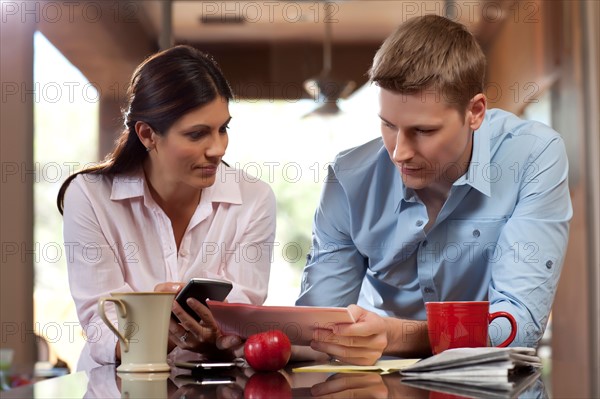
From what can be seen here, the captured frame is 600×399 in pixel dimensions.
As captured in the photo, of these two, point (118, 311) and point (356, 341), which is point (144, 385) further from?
point (356, 341)

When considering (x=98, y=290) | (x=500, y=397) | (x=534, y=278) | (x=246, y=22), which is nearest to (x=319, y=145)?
(x=246, y=22)

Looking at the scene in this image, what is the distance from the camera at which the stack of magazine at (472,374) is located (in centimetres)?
110

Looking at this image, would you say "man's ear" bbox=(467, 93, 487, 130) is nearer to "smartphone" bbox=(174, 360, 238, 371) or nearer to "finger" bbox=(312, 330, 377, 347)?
"finger" bbox=(312, 330, 377, 347)

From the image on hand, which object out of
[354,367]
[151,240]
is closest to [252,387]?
[354,367]

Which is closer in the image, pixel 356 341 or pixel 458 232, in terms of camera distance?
pixel 356 341

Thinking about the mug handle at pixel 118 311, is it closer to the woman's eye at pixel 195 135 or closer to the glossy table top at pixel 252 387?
the glossy table top at pixel 252 387

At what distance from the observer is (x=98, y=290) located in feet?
6.70

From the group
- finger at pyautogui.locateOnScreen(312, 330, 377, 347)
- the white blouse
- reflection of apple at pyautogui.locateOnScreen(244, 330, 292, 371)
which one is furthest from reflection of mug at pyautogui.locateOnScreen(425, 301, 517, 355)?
the white blouse

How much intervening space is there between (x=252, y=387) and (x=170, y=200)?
1.17 metres

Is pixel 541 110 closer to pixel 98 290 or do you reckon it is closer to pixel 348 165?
pixel 348 165

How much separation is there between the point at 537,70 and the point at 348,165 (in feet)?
8.31

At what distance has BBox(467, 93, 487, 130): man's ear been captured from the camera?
1.85m

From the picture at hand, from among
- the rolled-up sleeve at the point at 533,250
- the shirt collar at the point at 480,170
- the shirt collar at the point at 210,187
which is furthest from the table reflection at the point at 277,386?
the shirt collar at the point at 210,187

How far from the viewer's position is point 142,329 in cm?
137
